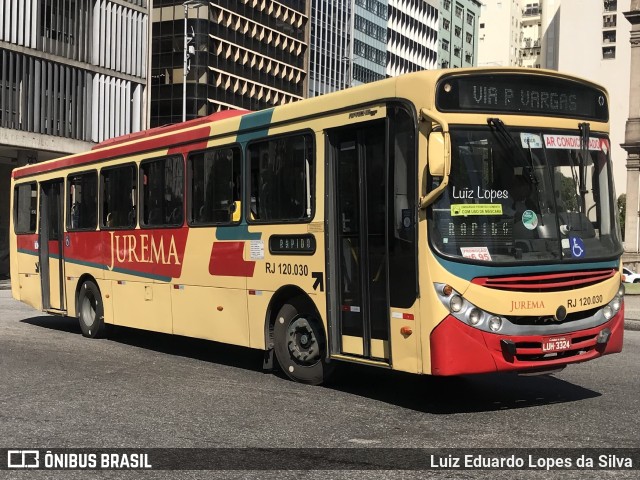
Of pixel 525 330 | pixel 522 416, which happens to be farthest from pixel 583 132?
pixel 522 416

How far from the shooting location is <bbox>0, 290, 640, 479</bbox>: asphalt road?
7.71 m

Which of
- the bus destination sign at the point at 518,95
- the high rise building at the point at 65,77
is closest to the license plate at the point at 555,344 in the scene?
the bus destination sign at the point at 518,95

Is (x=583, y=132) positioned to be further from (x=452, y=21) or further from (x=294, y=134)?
(x=452, y=21)

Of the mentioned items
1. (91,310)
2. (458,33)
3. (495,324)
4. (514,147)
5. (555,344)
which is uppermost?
(458,33)

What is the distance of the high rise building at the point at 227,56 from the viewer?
245ft

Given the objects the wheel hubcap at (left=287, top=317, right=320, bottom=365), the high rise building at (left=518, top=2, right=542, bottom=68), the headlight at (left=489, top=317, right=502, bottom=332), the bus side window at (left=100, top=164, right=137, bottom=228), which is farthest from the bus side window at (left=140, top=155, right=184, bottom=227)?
the high rise building at (left=518, top=2, right=542, bottom=68)

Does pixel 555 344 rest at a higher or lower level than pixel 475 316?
lower

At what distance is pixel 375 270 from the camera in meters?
9.52

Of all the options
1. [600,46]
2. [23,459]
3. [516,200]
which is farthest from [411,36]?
[23,459]

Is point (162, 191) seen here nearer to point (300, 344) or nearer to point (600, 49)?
point (300, 344)

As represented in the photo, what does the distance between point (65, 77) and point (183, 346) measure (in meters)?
33.8

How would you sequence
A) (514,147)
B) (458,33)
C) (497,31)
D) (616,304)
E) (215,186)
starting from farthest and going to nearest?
(497,31) → (458,33) → (215,186) → (616,304) → (514,147)

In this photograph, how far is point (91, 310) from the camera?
1593 centimetres

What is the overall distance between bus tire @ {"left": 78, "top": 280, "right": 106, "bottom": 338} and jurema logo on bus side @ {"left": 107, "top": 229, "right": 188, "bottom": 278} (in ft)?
2.62
